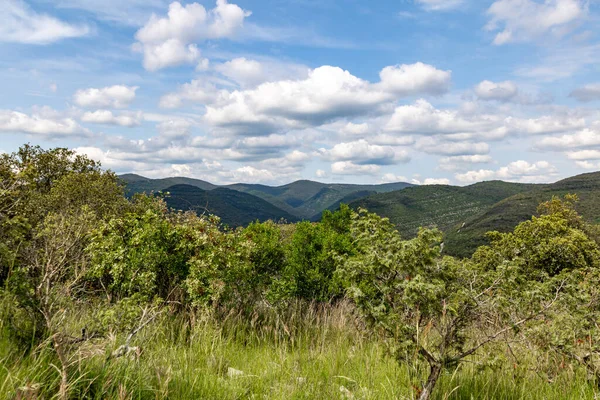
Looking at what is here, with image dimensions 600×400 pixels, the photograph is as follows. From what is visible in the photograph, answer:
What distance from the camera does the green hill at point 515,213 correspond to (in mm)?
107488

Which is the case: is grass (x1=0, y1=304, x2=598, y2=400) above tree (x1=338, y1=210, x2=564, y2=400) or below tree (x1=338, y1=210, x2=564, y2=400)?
below

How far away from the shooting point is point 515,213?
451 ft

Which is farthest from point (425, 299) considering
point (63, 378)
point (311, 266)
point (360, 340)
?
point (311, 266)

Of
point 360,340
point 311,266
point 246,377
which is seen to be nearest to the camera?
point 246,377

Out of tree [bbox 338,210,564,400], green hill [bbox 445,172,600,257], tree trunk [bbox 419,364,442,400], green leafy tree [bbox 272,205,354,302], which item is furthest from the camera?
green hill [bbox 445,172,600,257]

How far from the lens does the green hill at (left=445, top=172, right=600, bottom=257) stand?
353 ft

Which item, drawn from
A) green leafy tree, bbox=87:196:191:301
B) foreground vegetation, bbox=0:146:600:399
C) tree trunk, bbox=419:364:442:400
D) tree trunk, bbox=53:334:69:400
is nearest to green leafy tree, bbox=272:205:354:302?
foreground vegetation, bbox=0:146:600:399

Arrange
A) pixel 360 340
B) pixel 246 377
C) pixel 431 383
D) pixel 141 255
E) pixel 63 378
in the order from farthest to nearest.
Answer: pixel 141 255, pixel 360 340, pixel 246 377, pixel 431 383, pixel 63 378

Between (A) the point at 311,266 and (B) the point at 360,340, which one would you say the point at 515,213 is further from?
(B) the point at 360,340

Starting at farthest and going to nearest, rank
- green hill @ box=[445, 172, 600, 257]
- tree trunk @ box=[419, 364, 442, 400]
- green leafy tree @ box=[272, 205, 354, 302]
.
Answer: green hill @ box=[445, 172, 600, 257] < green leafy tree @ box=[272, 205, 354, 302] < tree trunk @ box=[419, 364, 442, 400]

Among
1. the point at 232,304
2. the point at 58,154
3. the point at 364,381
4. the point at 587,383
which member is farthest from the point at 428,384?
the point at 58,154

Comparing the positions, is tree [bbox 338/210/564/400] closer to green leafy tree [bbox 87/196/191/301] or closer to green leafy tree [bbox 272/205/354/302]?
green leafy tree [bbox 272/205/354/302]

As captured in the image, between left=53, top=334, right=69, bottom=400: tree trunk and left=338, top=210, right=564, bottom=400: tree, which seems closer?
left=53, top=334, right=69, bottom=400: tree trunk

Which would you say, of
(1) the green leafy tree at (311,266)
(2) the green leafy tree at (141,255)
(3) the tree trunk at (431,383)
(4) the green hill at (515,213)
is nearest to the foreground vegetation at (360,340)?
(3) the tree trunk at (431,383)
